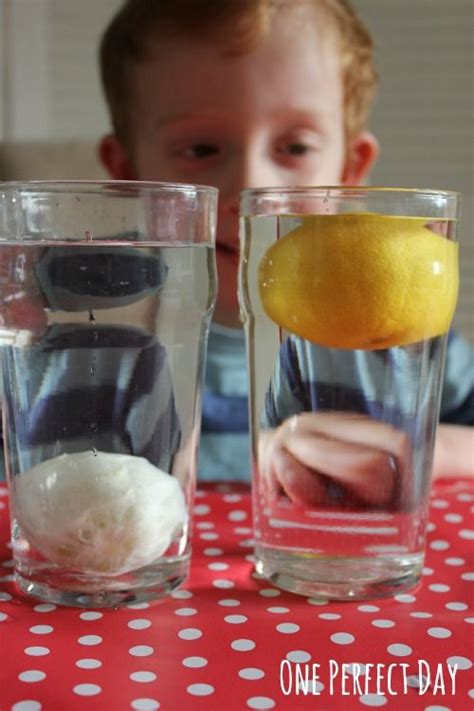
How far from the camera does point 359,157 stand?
1.37 m

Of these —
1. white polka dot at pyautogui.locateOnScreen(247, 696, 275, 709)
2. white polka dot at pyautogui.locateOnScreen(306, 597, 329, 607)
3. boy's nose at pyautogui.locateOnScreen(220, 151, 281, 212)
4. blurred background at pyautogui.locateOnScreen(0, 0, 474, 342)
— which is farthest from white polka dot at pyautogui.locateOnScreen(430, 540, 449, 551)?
blurred background at pyautogui.locateOnScreen(0, 0, 474, 342)

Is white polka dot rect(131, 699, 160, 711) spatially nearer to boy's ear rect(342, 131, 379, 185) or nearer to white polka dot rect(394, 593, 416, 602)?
white polka dot rect(394, 593, 416, 602)

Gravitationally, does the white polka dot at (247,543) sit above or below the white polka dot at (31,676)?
below

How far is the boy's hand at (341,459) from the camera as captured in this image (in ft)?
1.54

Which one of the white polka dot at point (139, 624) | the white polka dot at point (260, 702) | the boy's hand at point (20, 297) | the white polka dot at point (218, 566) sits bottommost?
the white polka dot at point (218, 566)

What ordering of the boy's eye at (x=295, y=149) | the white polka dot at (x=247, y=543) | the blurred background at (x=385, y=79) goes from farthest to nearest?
the blurred background at (x=385, y=79)
the boy's eye at (x=295, y=149)
the white polka dot at (x=247, y=543)

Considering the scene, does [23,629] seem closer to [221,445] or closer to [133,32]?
[221,445]

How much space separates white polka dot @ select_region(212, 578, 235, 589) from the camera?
1.57 feet

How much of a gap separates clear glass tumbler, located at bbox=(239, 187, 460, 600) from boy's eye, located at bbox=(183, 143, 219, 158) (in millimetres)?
659

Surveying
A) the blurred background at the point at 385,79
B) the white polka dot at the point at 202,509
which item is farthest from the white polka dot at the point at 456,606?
the blurred background at the point at 385,79

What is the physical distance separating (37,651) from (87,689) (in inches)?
1.7

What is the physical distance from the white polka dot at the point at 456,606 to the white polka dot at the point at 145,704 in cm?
17

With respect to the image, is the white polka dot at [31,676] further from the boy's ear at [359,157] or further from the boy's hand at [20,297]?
the boy's ear at [359,157]

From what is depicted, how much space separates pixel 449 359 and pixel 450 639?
80 centimetres
